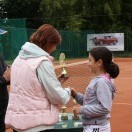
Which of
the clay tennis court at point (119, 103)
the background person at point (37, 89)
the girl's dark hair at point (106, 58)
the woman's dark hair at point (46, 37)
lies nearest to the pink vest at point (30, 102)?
the background person at point (37, 89)

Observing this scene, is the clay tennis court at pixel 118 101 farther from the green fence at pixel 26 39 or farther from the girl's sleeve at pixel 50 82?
the green fence at pixel 26 39

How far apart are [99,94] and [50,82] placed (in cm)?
56

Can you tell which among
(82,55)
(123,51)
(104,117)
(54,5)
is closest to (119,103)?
(104,117)

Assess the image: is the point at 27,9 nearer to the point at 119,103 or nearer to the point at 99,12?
the point at 99,12

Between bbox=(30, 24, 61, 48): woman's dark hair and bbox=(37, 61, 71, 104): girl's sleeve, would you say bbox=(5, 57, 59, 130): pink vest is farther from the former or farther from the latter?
bbox=(30, 24, 61, 48): woman's dark hair

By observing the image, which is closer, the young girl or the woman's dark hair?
the woman's dark hair

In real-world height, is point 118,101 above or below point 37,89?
below

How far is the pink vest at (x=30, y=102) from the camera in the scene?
3926 millimetres

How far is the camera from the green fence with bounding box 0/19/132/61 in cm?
2576

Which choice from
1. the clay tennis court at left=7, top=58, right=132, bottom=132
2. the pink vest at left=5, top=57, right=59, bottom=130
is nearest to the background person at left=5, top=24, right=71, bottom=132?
the pink vest at left=5, top=57, right=59, bottom=130

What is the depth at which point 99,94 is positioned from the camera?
4.23 meters

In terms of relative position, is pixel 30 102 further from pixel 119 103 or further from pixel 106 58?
pixel 119 103

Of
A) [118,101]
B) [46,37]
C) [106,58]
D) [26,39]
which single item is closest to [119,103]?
[118,101]

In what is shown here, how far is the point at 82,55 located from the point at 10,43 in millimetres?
15518
